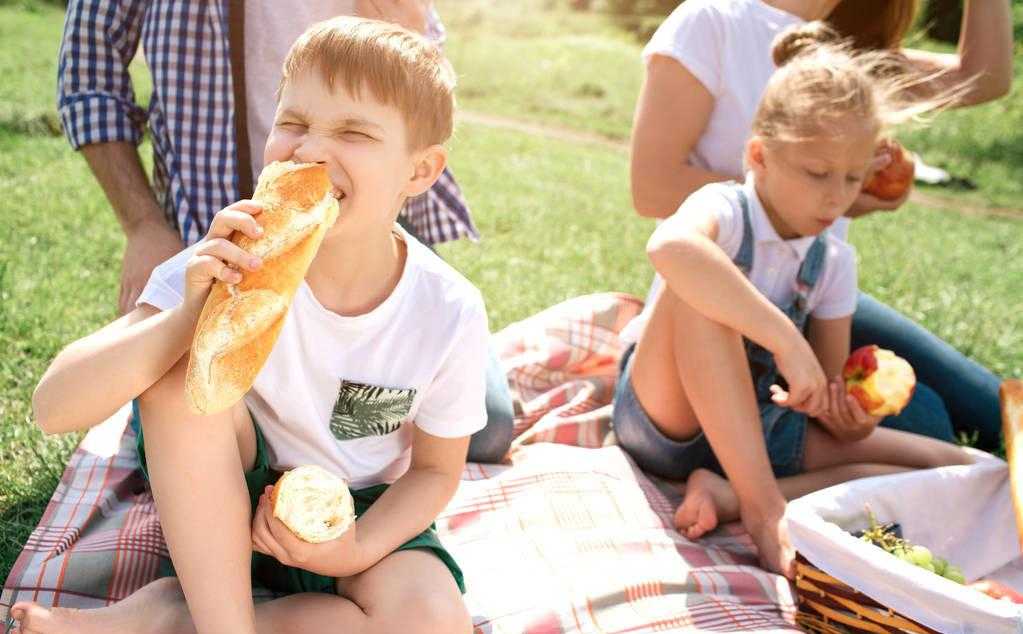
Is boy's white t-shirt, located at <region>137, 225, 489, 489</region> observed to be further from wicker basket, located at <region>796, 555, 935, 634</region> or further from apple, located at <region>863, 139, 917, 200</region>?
apple, located at <region>863, 139, 917, 200</region>

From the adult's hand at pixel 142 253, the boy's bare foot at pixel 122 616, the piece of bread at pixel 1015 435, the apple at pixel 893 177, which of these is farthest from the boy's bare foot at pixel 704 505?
the adult's hand at pixel 142 253

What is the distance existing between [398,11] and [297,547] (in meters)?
1.63

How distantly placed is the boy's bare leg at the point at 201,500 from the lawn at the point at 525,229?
782mm

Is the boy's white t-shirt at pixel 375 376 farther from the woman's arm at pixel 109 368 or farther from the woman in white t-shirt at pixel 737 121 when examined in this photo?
the woman in white t-shirt at pixel 737 121

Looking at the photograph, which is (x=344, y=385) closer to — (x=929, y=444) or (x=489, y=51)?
(x=929, y=444)

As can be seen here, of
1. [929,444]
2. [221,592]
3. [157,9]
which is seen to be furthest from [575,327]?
[221,592]

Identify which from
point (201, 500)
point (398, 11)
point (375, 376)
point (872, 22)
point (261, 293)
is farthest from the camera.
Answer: point (872, 22)

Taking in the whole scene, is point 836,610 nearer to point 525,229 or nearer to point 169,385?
point 169,385

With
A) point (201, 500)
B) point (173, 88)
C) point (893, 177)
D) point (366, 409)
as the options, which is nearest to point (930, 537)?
point (893, 177)

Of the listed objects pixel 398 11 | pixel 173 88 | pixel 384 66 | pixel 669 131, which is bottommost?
pixel 669 131

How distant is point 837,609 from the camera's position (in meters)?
2.47

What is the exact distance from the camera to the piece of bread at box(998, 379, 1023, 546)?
105 inches

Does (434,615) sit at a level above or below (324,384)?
below

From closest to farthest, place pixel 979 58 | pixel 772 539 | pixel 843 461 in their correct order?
pixel 772 539
pixel 843 461
pixel 979 58
